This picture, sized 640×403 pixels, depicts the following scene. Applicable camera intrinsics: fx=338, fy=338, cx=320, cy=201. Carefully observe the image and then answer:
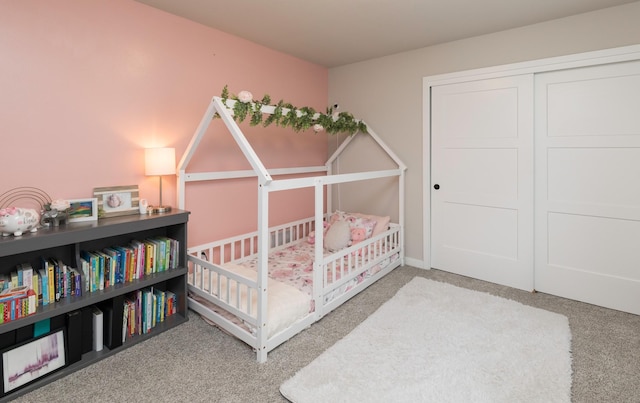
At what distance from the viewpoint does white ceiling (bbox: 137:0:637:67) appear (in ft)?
8.06

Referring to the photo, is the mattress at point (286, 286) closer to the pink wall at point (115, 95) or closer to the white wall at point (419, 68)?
the pink wall at point (115, 95)

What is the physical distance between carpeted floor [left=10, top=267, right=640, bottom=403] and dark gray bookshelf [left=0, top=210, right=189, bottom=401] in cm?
7

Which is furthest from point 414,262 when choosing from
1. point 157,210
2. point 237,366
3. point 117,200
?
point 117,200

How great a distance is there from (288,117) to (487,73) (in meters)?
1.90

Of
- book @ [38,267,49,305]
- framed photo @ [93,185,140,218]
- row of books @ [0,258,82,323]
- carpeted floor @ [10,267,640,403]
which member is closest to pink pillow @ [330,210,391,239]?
carpeted floor @ [10,267,640,403]

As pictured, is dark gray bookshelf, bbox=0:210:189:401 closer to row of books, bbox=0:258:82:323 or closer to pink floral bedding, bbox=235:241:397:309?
row of books, bbox=0:258:82:323

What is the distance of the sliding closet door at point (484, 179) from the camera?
3.03m

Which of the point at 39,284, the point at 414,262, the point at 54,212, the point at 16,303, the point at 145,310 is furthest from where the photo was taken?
the point at 414,262

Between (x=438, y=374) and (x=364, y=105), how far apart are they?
9.61 ft

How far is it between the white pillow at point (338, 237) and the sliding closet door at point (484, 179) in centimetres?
100

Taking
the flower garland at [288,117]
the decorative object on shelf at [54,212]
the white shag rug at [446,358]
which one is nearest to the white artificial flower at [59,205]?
the decorative object on shelf at [54,212]

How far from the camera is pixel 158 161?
2439mm

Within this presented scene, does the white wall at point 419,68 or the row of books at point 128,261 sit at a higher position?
the white wall at point 419,68

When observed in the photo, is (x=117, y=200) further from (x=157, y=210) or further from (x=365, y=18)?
(x=365, y=18)
